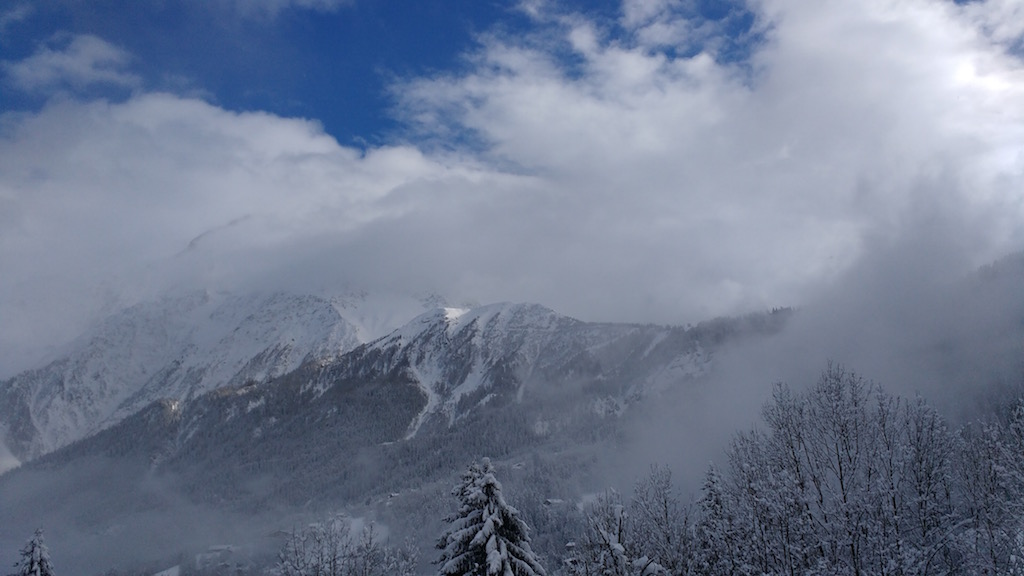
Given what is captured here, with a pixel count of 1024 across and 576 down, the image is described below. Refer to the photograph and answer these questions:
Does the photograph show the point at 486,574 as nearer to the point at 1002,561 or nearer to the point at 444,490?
the point at 1002,561

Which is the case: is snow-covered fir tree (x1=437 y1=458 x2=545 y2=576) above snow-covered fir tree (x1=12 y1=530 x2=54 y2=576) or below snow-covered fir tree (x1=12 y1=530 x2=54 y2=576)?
below

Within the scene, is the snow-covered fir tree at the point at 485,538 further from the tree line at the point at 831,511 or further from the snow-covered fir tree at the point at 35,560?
the snow-covered fir tree at the point at 35,560

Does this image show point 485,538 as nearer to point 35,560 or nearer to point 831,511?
point 831,511

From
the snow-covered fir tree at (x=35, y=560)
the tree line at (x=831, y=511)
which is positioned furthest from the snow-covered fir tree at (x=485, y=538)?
the snow-covered fir tree at (x=35, y=560)

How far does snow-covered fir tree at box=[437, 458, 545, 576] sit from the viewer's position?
27.6 metres

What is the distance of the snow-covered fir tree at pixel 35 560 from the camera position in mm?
40688

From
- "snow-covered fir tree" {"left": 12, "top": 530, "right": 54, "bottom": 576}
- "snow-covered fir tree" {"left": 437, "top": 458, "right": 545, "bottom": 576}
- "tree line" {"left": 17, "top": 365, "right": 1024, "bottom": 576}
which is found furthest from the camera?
"snow-covered fir tree" {"left": 12, "top": 530, "right": 54, "bottom": 576}

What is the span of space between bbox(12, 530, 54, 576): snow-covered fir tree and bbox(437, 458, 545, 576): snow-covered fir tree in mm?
28404

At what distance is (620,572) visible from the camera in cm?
2628

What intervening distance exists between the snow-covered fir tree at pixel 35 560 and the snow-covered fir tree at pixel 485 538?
2840 cm

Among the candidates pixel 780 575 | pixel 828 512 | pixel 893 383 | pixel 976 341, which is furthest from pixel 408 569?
pixel 976 341

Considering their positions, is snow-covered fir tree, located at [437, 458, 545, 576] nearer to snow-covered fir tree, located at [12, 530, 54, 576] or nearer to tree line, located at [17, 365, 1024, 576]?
tree line, located at [17, 365, 1024, 576]

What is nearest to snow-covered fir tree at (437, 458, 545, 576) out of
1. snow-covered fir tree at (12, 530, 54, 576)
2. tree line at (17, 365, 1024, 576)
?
tree line at (17, 365, 1024, 576)

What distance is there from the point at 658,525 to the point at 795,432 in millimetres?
7985
